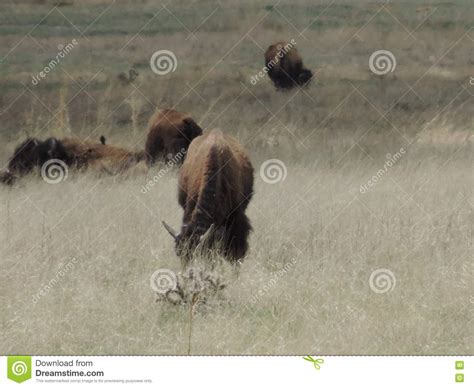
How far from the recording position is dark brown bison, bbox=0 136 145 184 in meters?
16.4

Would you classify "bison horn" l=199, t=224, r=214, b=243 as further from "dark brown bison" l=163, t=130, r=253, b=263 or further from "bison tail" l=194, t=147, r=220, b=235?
"bison tail" l=194, t=147, r=220, b=235

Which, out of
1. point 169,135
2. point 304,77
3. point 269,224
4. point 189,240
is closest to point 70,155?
point 169,135

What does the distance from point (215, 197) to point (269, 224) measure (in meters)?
1.42

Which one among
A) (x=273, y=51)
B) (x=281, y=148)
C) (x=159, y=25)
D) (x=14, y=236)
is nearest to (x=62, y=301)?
(x=14, y=236)

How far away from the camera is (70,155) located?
1700 centimetres

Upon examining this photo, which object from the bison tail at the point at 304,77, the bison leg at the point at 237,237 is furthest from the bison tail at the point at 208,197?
the bison tail at the point at 304,77

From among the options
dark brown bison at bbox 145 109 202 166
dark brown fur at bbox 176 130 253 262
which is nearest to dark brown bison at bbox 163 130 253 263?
dark brown fur at bbox 176 130 253 262

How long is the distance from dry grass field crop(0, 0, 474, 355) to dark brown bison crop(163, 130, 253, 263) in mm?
274

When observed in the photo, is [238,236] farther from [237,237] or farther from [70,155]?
[70,155]

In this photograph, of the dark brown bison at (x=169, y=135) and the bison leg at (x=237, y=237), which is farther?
the dark brown bison at (x=169, y=135)

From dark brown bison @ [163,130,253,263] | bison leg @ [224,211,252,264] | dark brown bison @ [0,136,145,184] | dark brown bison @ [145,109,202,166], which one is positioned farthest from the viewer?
dark brown bison @ [145,109,202,166]

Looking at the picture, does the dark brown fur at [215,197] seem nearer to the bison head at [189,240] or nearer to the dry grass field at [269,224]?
the bison head at [189,240]

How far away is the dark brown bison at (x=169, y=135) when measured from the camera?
16656mm

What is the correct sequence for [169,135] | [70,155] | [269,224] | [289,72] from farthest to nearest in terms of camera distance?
[289,72]
[70,155]
[169,135]
[269,224]
